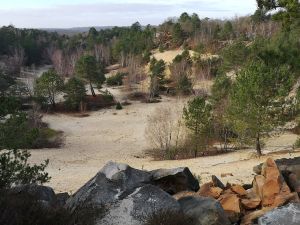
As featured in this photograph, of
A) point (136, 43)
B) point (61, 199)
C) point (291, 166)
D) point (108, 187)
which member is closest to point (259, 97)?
point (291, 166)

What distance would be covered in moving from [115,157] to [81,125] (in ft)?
49.3

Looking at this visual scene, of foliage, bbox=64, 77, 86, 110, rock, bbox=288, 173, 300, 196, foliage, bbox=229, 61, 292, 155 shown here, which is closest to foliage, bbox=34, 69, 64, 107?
foliage, bbox=64, 77, 86, 110

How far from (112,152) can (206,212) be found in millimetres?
29045

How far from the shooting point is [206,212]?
9.49 meters

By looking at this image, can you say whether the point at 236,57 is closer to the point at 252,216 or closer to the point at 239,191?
the point at 239,191

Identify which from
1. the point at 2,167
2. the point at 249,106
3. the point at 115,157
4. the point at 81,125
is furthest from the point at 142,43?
the point at 2,167

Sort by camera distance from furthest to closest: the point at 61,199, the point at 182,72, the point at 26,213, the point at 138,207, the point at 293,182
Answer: the point at 182,72 < the point at 293,182 < the point at 61,199 < the point at 138,207 < the point at 26,213

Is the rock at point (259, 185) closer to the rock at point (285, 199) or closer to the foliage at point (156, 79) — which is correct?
the rock at point (285, 199)

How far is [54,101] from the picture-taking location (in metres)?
58.9

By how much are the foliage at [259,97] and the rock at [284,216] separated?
675 inches

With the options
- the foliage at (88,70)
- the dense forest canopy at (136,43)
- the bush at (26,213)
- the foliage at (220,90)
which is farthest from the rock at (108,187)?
the dense forest canopy at (136,43)

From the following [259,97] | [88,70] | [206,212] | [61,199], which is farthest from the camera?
[88,70]

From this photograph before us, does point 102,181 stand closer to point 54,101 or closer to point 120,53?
point 54,101

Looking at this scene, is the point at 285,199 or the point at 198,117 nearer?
the point at 285,199
